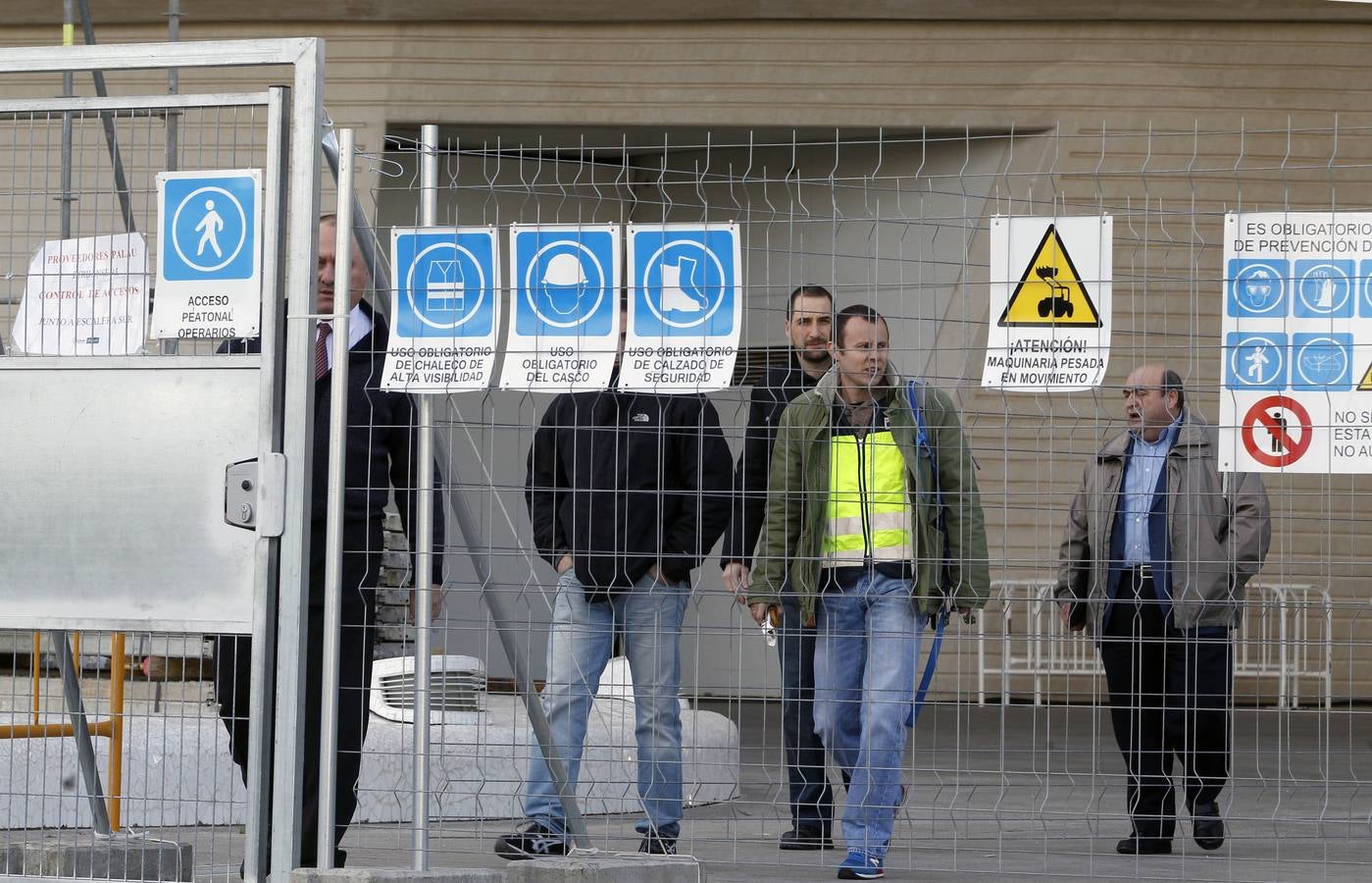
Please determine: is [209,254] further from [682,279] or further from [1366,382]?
[1366,382]

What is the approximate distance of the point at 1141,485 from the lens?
6883 mm

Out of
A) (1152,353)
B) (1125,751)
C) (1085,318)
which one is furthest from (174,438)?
(1152,353)

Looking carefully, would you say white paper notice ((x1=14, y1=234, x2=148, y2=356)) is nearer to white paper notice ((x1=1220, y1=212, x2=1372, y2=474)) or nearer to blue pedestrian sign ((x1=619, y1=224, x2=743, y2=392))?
blue pedestrian sign ((x1=619, y1=224, x2=743, y2=392))

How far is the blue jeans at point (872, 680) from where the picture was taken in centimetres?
Result: 566

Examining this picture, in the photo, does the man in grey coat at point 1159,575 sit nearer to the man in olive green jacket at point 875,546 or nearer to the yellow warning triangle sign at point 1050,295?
the man in olive green jacket at point 875,546

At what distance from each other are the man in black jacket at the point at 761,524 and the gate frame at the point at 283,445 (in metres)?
2.01

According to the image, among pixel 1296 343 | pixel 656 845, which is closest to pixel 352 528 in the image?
pixel 656 845

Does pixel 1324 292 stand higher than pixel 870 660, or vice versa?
pixel 1324 292

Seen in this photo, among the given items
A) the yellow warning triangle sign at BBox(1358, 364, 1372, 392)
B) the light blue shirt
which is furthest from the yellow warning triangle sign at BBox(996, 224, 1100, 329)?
the light blue shirt

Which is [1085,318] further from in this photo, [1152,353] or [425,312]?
[1152,353]

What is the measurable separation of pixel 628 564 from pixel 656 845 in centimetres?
95

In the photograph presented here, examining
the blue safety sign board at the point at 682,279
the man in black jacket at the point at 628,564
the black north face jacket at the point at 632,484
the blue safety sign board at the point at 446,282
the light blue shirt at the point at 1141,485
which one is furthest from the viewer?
the light blue shirt at the point at 1141,485

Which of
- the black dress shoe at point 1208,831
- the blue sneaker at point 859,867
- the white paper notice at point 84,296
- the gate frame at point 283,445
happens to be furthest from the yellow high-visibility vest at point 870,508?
the white paper notice at point 84,296

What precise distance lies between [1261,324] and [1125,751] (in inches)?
97.1
